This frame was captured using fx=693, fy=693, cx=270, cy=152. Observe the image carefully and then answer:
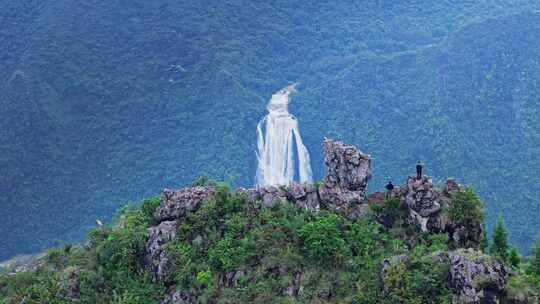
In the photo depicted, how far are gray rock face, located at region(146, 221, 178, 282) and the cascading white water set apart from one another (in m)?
18.2

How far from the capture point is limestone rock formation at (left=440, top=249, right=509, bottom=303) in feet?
54.4

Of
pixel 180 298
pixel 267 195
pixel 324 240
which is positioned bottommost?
pixel 180 298

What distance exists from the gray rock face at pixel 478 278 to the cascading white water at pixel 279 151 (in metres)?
22.7

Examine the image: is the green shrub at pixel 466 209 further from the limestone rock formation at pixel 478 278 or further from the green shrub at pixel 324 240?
the green shrub at pixel 324 240

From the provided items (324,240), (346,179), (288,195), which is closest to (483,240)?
(346,179)

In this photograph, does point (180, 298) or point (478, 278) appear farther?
point (180, 298)

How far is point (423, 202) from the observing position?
2056 centimetres

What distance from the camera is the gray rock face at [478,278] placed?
54.4 feet

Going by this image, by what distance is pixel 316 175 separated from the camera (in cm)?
3969

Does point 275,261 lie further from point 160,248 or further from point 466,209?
point 466,209

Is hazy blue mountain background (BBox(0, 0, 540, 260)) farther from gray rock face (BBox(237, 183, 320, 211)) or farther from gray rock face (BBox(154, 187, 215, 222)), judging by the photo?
gray rock face (BBox(154, 187, 215, 222))

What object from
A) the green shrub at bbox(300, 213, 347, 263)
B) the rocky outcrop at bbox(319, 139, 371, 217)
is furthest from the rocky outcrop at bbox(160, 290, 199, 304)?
the rocky outcrop at bbox(319, 139, 371, 217)

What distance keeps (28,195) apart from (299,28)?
22.4m

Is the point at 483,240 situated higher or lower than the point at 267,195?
lower
